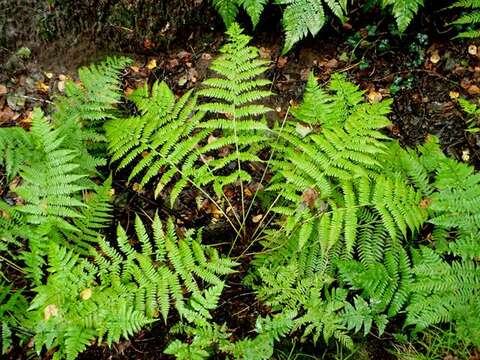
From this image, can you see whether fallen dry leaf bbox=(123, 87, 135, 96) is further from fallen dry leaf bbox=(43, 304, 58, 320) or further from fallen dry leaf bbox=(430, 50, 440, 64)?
fallen dry leaf bbox=(430, 50, 440, 64)

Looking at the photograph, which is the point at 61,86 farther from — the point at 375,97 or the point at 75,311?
the point at 375,97

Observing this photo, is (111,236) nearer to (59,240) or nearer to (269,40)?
(59,240)

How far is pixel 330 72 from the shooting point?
4246mm

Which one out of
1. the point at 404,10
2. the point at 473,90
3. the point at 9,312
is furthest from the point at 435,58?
the point at 9,312

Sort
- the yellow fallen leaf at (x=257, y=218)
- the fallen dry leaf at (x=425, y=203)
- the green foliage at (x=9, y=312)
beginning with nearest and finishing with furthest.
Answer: the green foliage at (x=9, y=312) → the fallen dry leaf at (x=425, y=203) → the yellow fallen leaf at (x=257, y=218)

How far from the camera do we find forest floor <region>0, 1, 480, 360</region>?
386 centimetres

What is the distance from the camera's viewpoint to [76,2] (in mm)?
3881

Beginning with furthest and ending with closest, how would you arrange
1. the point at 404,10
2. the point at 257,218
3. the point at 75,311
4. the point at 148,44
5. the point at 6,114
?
the point at 148,44, the point at 6,114, the point at 257,218, the point at 404,10, the point at 75,311

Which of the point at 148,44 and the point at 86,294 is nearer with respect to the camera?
the point at 86,294

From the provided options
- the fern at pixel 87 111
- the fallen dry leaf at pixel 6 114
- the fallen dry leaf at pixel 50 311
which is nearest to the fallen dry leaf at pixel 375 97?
the fern at pixel 87 111

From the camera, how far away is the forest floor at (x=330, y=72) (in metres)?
3.86

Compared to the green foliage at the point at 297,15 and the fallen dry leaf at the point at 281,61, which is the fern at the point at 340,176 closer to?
the green foliage at the point at 297,15

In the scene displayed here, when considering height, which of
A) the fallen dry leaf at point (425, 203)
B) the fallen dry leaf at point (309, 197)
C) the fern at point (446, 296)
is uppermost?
the fallen dry leaf at point (309, 197)

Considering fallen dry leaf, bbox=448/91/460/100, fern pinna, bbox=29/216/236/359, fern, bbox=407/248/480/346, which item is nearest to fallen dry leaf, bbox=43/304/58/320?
fern pinna, bbox=29/216/236/359
